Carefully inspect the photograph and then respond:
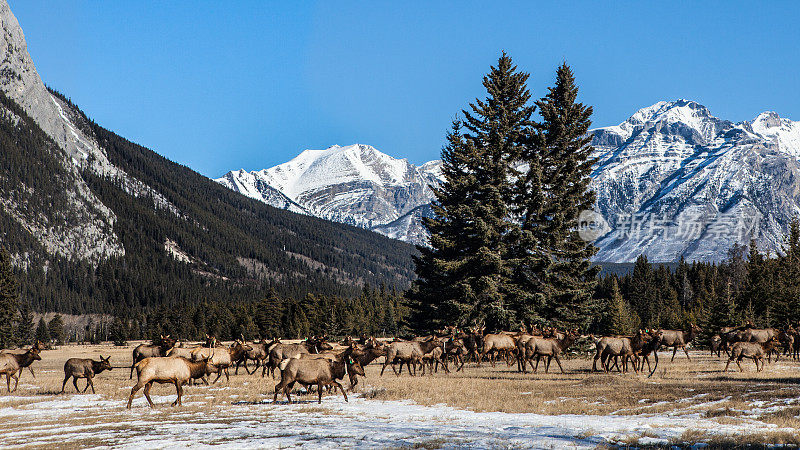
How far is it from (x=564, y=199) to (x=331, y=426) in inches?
1210

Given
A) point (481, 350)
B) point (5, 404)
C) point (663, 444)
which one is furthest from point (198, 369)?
point (481, 350)

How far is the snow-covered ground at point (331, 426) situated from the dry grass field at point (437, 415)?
3cm

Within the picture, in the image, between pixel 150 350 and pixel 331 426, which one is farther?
pixel 150 350

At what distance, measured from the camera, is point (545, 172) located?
43.6m

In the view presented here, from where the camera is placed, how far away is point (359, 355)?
26.5 m

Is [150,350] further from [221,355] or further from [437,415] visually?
[437,415]

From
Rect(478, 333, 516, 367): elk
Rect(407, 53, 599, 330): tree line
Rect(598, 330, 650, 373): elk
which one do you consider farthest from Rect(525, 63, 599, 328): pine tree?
Rect(598, 330, 650, 373): elk

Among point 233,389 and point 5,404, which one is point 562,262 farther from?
point 5,404

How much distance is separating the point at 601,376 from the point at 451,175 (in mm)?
24253

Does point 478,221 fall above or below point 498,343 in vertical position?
above

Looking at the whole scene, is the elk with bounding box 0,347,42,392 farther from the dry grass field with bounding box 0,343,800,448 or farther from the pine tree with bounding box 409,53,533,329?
the pine tree with bounding box 409,53,533,329

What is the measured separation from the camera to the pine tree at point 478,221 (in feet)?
139

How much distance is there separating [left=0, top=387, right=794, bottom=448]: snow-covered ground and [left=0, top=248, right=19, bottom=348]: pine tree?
7676cm

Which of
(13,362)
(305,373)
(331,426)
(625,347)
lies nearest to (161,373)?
(305,373)
